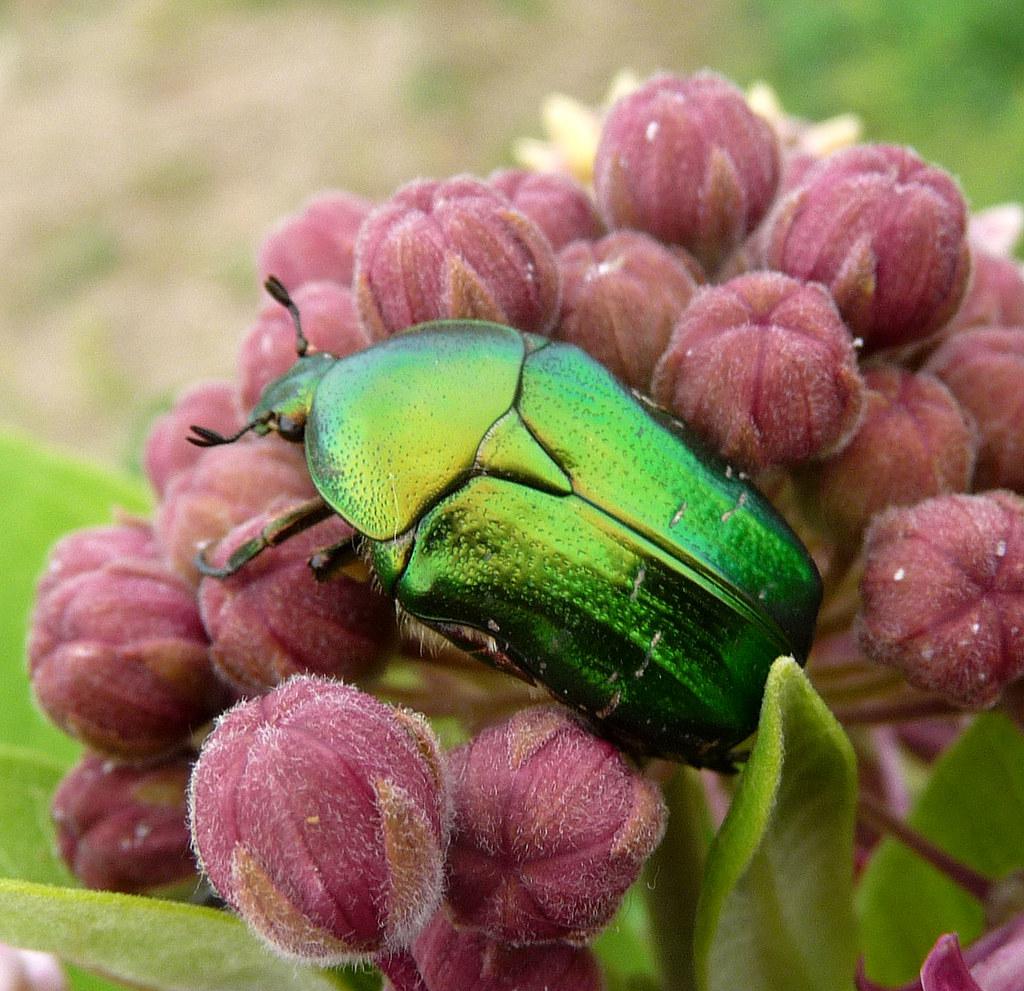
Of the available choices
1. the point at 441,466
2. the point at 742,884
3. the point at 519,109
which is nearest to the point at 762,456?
the point at 441,466

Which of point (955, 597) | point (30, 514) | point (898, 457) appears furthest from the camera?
point (30, 514)

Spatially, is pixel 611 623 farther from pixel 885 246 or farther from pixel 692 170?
pixel 692 170

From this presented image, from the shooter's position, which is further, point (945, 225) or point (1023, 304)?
point (1023, 304)

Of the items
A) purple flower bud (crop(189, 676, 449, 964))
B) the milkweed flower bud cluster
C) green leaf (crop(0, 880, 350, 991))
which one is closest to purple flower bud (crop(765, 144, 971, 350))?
the milkweed flower bud cluster

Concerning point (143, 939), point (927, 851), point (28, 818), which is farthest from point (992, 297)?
point (28, 818)

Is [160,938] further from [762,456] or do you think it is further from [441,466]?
[762,456]

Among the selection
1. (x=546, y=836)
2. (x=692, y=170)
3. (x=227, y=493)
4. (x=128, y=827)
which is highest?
(x=692, y=170)

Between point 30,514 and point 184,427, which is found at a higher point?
point 184,427
